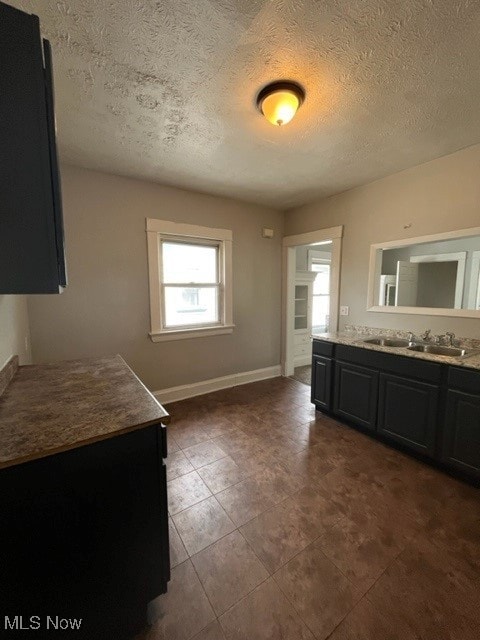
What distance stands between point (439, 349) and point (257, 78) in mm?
2586

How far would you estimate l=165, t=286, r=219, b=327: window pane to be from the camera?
3266mm

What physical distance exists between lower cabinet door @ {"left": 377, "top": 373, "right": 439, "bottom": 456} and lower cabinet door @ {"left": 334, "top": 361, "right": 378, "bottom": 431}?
0.07 m

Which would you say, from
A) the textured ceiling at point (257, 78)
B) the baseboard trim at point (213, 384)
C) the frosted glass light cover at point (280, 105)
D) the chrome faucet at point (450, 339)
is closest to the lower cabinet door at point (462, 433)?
the chrome faucet at point (450, 339)

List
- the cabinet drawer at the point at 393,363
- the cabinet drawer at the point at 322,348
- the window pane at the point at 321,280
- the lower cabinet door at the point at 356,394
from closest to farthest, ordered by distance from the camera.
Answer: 1. the cabinet drawer at the point at 393,363
2. the lower cabinet door at the point at 356,394
3. the cabinet drawer at the point at 322,348
4. the window pane at the point at 321,280

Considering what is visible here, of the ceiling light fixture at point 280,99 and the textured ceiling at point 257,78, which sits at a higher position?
the textured ceiling at point 257,78

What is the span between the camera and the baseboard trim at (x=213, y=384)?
10.6ft

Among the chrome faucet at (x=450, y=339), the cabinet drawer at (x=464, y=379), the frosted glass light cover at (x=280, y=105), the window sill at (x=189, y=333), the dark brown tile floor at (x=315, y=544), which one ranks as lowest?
the dark brown tile floor at (x=315, y=544)

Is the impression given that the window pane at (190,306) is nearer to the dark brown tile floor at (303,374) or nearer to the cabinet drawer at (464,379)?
the dark brown tile floor at (303,374)

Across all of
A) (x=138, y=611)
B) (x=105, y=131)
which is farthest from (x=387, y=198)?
(x=138, y=611)

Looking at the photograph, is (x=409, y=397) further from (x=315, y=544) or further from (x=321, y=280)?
(x=321, y=280)

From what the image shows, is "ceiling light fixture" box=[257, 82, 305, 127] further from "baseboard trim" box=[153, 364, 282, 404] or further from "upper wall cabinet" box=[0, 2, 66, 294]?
"baseboard trim" box=[153, 364, 282, 404]

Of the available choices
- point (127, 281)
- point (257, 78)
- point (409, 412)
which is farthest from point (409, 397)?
point (127, 281)

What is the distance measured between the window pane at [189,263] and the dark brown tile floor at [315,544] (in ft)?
6.33

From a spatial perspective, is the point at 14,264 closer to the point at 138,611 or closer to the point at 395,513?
the point at 138,611
